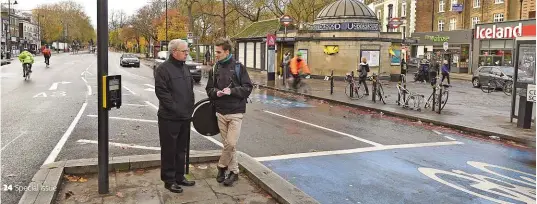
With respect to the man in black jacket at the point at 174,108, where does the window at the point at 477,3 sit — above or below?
above

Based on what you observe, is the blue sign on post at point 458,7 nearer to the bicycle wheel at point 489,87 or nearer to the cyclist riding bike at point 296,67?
the bicycle wheel at point 489,87

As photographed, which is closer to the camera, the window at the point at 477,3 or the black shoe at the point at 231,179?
the black shoe at the point at 231,179

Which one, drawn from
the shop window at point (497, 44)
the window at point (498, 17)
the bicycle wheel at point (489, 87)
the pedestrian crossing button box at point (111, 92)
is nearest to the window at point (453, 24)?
the window at point (498, 17)

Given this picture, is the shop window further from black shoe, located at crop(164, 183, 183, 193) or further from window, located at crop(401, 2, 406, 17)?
black shoe, located at crop(164, 183, 183, 193)

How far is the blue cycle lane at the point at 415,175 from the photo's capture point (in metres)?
5.57

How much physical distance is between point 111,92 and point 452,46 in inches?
1847

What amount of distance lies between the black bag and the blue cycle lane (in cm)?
130

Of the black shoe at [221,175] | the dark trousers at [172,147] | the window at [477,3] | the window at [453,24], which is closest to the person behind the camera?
the dark trousers at [172,147]

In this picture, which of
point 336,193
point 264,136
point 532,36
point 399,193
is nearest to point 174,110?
point 336,193

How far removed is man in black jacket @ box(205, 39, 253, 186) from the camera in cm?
538

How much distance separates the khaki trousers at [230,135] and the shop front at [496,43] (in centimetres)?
3424

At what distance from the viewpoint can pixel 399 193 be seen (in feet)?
18.6

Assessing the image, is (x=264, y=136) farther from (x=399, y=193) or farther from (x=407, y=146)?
(x=399, y=193)

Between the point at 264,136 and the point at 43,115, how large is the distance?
5946 millimetres
